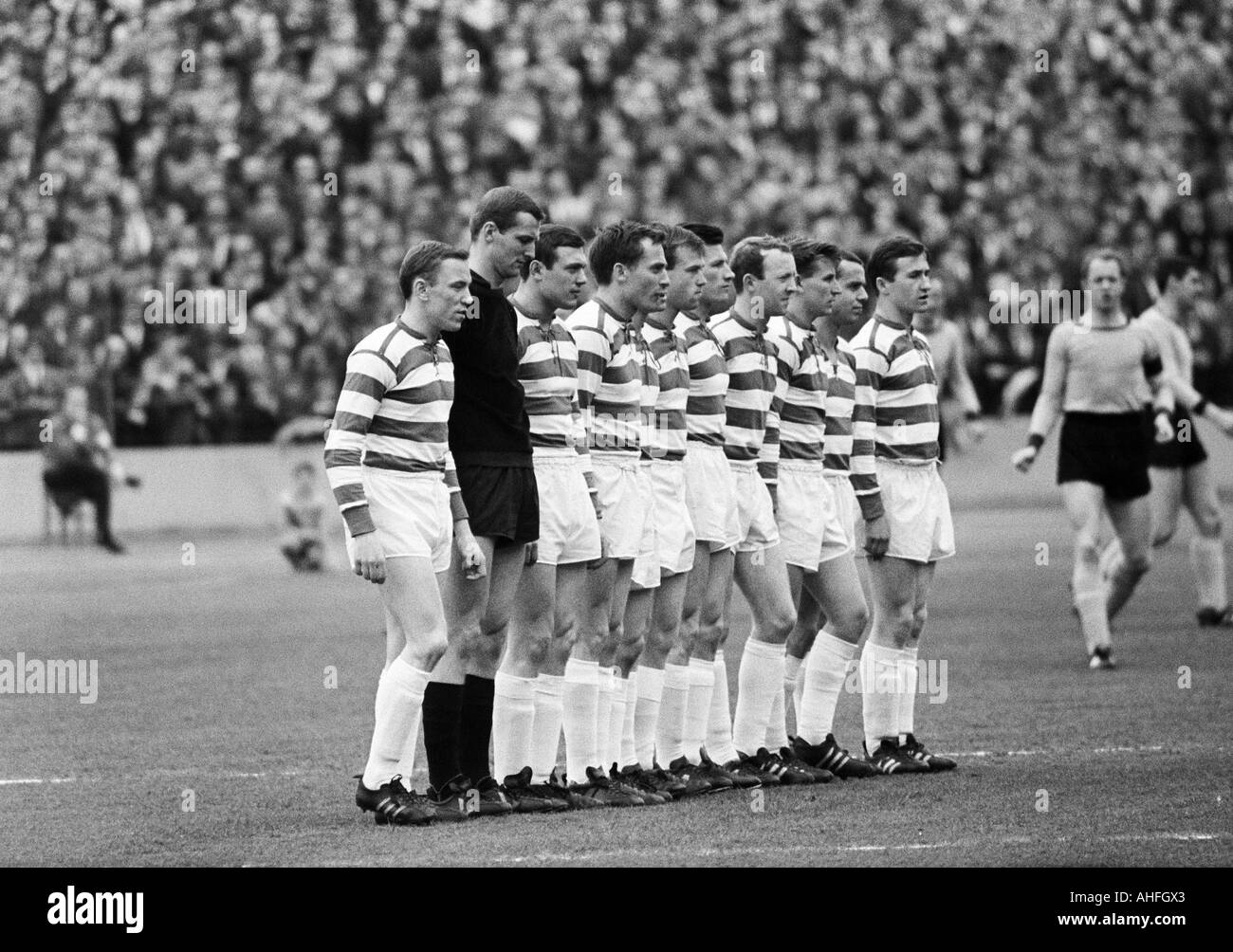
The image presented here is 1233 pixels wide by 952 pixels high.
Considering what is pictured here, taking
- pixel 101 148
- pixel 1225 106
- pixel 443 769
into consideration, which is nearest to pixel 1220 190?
pixel 1225 106

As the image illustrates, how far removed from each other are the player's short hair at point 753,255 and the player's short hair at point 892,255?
414mm

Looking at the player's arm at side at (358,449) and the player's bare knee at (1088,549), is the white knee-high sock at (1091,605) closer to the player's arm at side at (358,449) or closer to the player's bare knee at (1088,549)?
the player's bare knee at (1088,549)

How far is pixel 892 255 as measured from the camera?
27.8 ft

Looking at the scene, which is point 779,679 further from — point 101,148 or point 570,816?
point 101,148

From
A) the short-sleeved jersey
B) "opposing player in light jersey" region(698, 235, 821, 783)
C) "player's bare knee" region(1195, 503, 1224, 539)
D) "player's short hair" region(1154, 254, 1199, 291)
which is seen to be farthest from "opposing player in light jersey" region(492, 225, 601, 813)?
"player's bare knee" region(1195, 503, 1224, 539)

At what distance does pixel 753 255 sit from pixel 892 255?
0.64 meters

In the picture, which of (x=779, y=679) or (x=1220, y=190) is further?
(x=1220, y=190)

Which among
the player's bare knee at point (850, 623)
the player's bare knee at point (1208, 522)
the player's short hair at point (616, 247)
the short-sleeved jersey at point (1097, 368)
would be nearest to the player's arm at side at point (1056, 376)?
the short-sleeved jersey at point (1097, 368)

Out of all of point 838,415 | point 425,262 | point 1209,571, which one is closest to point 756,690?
point 838,415

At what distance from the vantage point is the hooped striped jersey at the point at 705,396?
7.90m

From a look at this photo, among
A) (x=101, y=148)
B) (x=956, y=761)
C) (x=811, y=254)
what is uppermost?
(x=101, y=148)

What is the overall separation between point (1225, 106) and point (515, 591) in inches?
706

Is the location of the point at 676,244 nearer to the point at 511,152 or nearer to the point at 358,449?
the point at 358,449

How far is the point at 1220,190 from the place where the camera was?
22.7 m
